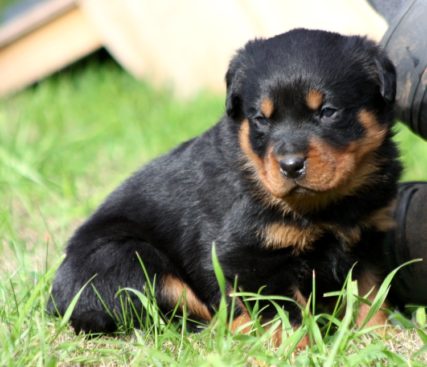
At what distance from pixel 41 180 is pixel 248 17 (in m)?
2.74

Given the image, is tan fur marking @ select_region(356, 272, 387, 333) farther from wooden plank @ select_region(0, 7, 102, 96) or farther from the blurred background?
wooden plank @ select_region(0, 7, 102, 96)

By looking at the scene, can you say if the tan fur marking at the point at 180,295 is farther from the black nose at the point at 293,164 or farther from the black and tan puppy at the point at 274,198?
the black nose at the point at 293,164

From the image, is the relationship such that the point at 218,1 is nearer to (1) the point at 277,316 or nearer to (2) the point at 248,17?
(2) the point at 248,17

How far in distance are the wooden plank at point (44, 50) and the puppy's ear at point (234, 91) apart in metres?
4.73

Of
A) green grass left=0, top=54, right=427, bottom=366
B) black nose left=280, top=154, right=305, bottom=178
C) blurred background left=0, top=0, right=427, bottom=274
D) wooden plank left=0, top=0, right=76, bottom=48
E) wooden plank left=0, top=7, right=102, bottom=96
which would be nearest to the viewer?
green grass left=0, top=54, right=427, bottom=366

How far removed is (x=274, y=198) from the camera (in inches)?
136

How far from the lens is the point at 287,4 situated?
698 cm

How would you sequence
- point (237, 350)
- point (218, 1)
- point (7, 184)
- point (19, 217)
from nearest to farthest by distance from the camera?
point (237, 350) → point (19, 217) → point (7, 184) → point (218, 1)

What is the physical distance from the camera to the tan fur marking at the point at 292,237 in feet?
11.0

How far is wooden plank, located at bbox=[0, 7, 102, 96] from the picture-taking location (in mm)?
7973

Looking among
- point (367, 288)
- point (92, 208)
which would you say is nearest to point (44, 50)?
point (92, 208)

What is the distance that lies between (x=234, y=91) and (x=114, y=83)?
4.98 meters

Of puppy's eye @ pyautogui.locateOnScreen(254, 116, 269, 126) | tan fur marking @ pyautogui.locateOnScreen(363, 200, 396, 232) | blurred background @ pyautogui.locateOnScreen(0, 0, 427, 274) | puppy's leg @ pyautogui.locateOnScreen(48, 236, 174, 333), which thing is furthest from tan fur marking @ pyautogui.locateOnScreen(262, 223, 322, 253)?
blurred background @ pyautogui.locateOnScreen(0, 0, 427, 274)

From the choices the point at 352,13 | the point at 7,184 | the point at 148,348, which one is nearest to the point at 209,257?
the point at 148,348
